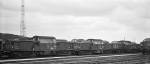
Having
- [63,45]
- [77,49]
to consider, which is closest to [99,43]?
[77,49]

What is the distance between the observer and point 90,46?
92.6ft

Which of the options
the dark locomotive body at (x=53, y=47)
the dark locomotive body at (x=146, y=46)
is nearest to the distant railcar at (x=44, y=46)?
the dark locomotive body at (x=53, y=47)

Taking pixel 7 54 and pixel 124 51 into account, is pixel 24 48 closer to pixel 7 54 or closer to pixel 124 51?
pixel 7 54

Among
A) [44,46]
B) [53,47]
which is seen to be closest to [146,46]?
[53,47]

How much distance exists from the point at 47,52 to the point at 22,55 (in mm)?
3541

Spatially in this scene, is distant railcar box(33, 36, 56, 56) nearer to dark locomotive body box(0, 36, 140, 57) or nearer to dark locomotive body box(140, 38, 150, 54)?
dark locomotive body box(0, 36, 140, 57)

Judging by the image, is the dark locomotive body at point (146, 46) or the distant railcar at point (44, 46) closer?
the distant railcar at point (44, 46)

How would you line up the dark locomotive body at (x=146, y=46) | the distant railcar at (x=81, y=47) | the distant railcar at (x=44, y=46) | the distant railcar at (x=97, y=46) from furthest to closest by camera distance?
the distant railcar at (x=97, y=46) < the dark locomotive body at (x=146, y=46) < the distant railcar at (x=81, y=47) < the distant railcar at (x=44, y=46)

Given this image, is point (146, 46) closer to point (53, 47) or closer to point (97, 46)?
point (97, 46)

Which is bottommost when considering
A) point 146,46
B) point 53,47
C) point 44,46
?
point 146,46

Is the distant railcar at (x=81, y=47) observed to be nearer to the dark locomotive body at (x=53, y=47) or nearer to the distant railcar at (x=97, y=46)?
the dark locomotive body at (x=53, y=47)

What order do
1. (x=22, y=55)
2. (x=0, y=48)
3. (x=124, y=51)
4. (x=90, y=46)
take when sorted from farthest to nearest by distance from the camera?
(x=124, y=51)
(x=90, y=46)
(x=22, y=55)
(x=0, y=48)

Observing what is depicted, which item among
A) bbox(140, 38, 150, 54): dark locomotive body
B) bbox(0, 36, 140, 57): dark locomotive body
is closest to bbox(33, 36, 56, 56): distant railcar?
bbox(0, 36, 140, 57): dark locomotive body

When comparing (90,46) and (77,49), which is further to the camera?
(90,46)
